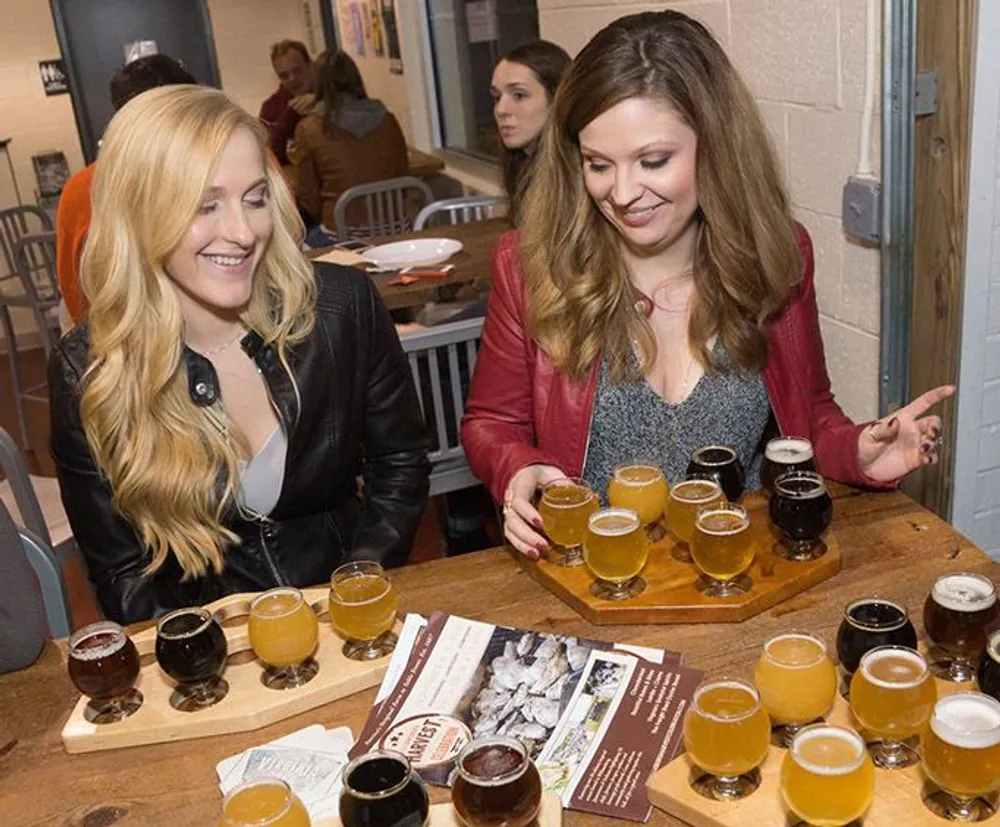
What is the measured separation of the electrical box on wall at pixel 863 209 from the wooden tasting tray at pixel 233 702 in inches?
60.5

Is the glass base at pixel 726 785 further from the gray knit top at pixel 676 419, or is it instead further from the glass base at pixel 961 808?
the gray knit top at pixel 676 419

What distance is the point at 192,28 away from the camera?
739 centimetres

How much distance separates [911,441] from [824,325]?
1.04 metres

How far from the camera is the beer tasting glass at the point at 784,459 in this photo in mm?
1665

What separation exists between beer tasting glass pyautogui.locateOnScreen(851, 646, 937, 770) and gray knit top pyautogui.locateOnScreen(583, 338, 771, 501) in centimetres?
84

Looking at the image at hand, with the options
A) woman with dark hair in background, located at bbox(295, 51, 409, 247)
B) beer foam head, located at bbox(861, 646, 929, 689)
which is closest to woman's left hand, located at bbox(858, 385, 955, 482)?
beer foam head, located at bbox(861, 646, 929, 689)

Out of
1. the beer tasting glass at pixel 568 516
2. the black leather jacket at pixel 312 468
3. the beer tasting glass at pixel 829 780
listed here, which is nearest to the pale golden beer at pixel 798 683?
the beer tasting glass at pixel 829 780

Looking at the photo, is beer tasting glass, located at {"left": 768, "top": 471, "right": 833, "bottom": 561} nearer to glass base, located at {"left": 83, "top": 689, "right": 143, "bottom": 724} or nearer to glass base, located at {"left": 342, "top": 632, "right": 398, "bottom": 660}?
glass base, located at {"left": 342, "top": 632, "right": 398, "bottom": 660}

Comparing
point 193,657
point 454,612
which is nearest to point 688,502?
point 454,612

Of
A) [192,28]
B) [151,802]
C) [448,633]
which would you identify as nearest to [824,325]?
[448,633]

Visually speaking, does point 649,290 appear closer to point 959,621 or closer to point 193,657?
point 959,621

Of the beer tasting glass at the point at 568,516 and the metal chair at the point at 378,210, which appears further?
the metal chair at the point at 378,210

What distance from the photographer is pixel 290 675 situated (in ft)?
4.78

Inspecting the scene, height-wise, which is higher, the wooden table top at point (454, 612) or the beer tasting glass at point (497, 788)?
the beer tasting glass at point (497, 788)
